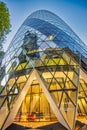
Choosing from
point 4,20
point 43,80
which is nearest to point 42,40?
point 43,80

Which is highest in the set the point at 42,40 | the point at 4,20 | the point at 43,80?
the point at 42,40

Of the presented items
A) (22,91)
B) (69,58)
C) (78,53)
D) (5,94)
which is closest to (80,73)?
(69,58)

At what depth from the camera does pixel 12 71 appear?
822 inches

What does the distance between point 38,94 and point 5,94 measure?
13.5 feet

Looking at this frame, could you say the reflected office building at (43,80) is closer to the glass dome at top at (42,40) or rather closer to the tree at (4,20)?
the glass dome at top at (42,40)

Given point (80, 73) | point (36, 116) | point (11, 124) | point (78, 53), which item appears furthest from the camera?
point (78, 53)

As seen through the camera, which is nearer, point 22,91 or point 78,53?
point 22,91

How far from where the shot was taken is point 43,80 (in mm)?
18328

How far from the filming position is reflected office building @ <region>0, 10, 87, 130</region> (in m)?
17.1

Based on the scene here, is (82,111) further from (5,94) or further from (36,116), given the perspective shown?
(5,94)

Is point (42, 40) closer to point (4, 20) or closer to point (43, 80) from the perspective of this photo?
point (43, 80)

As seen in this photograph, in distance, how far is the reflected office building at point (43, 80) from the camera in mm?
17078

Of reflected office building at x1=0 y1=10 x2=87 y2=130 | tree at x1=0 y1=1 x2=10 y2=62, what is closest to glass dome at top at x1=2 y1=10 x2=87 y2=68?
reflected office building at x1=0 y1=10 x2=87 y2=130

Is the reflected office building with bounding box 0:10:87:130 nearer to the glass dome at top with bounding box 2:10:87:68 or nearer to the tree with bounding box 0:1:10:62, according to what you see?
the glass dome at top with bounding box 2:10:87:68
